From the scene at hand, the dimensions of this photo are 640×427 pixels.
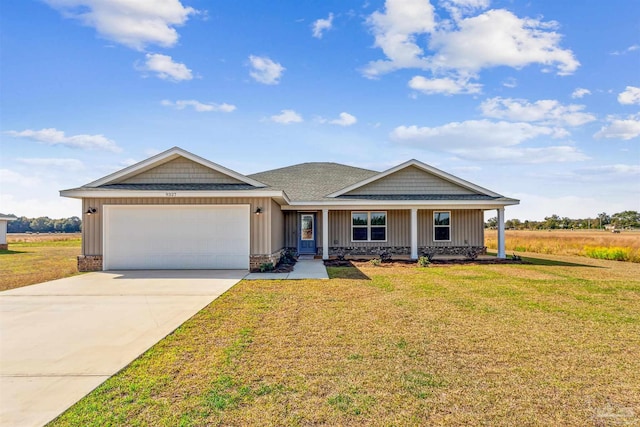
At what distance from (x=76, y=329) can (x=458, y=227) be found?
15667 millimetres

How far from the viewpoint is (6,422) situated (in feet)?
9.87

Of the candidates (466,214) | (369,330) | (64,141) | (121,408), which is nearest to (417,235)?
(466,214)

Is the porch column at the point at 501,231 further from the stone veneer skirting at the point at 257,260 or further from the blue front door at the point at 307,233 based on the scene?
the stone veneer skirting at the point at 257,260

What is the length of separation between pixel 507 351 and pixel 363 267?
895 cm

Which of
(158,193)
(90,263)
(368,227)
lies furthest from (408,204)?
(90,263)

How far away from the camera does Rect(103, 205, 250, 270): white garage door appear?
41.3 feet

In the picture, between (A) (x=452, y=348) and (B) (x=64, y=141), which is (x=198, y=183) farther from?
(A) (x=452, y=348)

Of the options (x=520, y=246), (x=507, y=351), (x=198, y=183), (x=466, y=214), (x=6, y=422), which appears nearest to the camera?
(x=6, y=422)

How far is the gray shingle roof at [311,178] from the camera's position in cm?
1712

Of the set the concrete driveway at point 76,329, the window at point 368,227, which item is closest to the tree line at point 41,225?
the window at point 368,227

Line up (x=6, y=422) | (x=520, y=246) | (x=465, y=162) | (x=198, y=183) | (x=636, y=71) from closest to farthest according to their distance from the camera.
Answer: (x=6, y=422) < (x=198, y=183) < (x=636, y=71) < (x=520, y=246) < (x=465, y=162)

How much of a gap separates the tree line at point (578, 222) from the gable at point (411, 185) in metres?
64.7

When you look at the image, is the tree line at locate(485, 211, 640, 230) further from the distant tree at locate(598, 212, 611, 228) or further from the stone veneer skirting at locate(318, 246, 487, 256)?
the stone veneer skirting at locate(318, 246, 487, 256)

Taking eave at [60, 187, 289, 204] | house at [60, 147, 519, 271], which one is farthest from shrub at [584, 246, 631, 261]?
eave at [60, 187, 289, 204]
